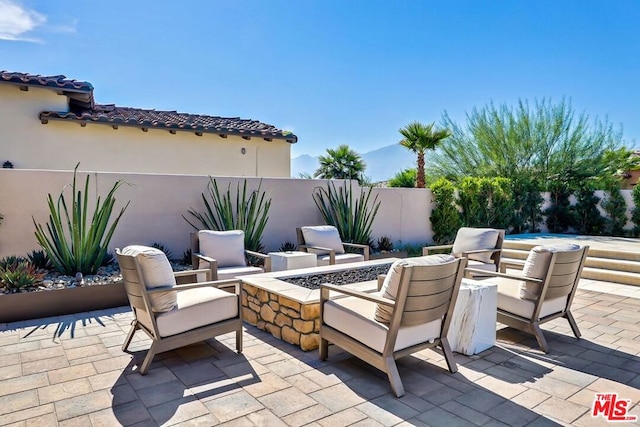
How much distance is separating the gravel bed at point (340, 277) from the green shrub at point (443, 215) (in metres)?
5.08

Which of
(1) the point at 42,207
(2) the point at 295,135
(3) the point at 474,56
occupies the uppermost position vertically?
(3) the point at 474,56

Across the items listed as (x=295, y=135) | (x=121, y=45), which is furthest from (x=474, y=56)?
(x=121, y=45)

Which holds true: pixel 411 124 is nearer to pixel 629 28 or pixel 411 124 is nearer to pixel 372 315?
pixel 629 28

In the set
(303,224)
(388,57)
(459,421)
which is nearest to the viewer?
(459,421)

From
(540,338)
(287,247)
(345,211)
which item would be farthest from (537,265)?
(287,247)

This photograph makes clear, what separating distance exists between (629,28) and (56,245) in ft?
48.7

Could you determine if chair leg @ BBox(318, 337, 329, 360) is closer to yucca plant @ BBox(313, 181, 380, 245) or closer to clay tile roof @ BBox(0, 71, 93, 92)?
yucca plant @ BBox(313, 181, 380, 245)

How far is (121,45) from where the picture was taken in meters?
9.54

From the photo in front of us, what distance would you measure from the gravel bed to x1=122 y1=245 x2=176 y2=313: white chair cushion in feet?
5.34

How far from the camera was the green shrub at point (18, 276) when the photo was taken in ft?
16.3

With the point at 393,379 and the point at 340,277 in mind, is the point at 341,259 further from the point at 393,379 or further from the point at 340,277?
the point at 393,379

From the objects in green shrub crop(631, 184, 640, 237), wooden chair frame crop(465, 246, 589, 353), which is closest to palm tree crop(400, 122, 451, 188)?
green shrub crop(631, 184, 640, 237)

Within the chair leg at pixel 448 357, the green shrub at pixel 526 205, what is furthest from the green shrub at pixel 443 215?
the chair leg at pixel 448 357

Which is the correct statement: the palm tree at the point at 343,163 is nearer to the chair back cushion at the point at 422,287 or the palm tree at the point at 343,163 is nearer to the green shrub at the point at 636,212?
the green shrub at the point at 636,212
